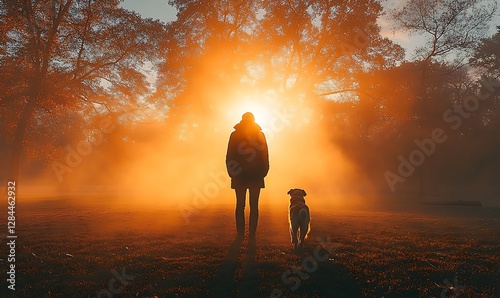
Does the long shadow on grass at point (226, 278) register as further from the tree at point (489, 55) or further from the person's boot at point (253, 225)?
the tree at point (489, 55)

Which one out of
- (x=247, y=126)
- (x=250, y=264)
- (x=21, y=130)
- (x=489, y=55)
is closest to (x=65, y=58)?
(x=21, y=130)

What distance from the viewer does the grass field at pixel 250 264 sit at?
4.59m

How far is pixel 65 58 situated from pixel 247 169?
57.6ft

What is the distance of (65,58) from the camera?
20.8 m

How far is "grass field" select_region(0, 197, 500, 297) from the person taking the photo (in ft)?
15.1

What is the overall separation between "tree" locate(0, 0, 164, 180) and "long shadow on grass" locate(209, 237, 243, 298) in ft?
53.2

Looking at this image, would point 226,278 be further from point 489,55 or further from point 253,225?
point 489,55

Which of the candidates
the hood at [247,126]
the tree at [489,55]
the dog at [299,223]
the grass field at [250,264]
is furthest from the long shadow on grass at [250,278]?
the tree at [489,55]

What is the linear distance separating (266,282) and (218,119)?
77.2 feet

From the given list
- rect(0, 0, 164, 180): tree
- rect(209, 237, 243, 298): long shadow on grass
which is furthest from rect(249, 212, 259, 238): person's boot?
rect(0, 0, 164, 180): tree

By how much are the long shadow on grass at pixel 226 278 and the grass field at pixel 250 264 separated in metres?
0.01

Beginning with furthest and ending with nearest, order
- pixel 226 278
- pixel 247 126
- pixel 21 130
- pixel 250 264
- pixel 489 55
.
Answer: pixel 489 55 < pixel 21 130 < pixel 247 126 < pixel 250 264 < pixel 226 278

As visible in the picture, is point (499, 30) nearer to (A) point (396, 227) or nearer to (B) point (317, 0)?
(B) point (317, 0)

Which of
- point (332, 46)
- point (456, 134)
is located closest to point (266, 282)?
point (332, 46)
